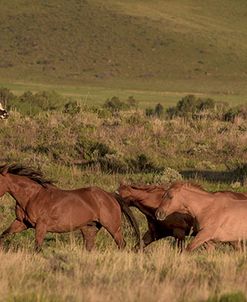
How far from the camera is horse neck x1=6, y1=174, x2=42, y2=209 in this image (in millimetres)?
10680

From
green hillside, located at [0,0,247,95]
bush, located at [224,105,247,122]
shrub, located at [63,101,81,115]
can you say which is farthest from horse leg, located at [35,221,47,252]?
green hillside, located at [0,0,247,95]

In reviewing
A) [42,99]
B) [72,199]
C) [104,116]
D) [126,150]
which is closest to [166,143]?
[126,150]

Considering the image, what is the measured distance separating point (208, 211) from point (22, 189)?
6.73ft

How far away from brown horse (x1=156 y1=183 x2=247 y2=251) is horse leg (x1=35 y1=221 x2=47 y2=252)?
1291 millimetres

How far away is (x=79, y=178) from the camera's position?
1952cm

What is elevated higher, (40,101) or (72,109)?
(72,109)

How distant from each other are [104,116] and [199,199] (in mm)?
20117

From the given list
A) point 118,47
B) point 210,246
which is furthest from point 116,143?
point 118,47

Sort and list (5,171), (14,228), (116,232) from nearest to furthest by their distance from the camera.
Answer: (14,228)
(5,171)
(116,232)

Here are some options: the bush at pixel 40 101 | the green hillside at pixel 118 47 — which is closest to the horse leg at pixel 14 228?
the bush at pixel 40 101

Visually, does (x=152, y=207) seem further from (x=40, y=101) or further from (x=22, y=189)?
(x=40, y=101)

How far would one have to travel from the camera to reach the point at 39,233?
10430 mm

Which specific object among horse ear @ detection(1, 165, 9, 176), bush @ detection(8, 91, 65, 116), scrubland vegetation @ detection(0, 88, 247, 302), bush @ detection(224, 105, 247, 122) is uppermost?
horse ear @ detection(1, 165, 9, 176)

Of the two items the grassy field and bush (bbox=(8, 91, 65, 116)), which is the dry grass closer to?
the grassy field
